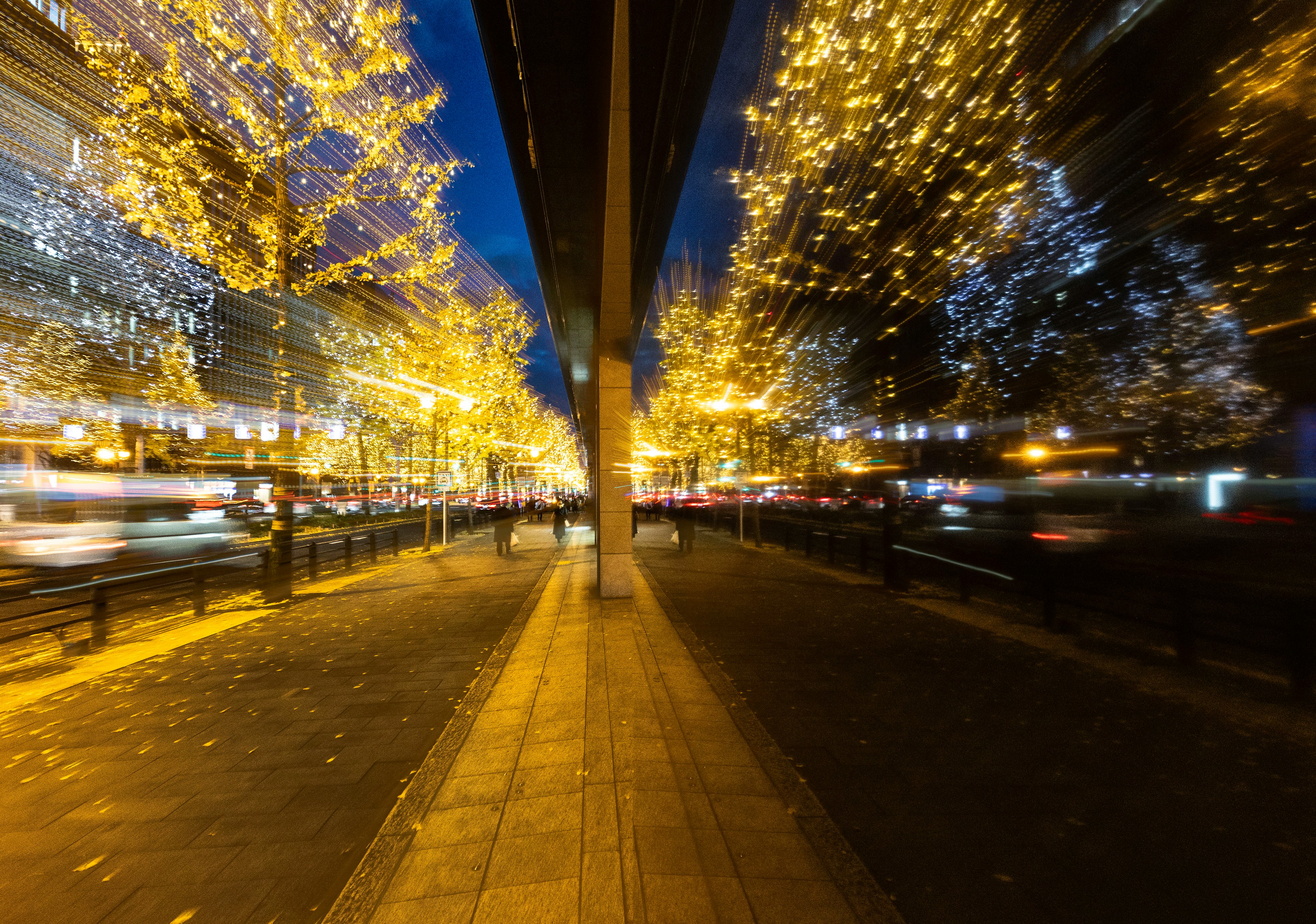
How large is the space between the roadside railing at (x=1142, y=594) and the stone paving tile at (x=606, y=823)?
586 centimetres

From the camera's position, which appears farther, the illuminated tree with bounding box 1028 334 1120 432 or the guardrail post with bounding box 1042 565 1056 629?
the illuminated tree with bounding box 1028 334 1120 432

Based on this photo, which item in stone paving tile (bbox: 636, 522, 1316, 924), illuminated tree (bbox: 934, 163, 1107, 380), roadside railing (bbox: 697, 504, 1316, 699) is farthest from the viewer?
illuminated tree (bbox: 934, 163, 1107, 380)

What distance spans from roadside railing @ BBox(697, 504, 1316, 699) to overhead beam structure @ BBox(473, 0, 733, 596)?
606 cm

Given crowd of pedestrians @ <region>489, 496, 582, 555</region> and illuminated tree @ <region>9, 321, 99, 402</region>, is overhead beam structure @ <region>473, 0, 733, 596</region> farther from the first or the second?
illuminated tree @ <region>9, 321, 99, 402</region>

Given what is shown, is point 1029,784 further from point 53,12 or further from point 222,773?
point 53,12

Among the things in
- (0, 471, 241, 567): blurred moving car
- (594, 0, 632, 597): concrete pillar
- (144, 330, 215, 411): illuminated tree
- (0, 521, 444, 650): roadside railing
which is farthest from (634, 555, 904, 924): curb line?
(144, 330, 215, 411): illuminated tree

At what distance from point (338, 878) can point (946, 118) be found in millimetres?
15654

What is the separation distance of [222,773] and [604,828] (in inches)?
122

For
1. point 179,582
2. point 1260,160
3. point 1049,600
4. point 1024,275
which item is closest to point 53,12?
point 179,582

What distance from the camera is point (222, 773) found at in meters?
4.63

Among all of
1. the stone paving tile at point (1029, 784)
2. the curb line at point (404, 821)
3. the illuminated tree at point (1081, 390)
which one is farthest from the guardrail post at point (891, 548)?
the illuminated tree at point (1081, 390)

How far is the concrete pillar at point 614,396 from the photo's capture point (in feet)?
32.9

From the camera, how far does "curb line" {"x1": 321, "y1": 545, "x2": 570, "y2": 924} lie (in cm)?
307

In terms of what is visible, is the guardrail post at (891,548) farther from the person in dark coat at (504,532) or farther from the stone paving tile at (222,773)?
the person in dark coat at (504,532)
